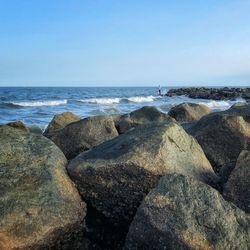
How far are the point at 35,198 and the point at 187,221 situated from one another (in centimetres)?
154

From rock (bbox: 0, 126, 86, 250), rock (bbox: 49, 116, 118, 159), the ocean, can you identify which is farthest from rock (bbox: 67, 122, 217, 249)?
the ocean

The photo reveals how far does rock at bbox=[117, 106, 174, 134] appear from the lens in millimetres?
10430

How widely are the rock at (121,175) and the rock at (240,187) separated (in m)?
0.54

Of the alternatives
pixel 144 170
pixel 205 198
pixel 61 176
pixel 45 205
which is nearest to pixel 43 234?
pixel 45 205

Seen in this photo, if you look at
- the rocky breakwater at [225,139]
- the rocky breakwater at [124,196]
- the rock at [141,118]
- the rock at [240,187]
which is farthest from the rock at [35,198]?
the rock at [141,118]

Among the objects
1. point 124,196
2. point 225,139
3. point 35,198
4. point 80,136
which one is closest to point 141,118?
point 80,136

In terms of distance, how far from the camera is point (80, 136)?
→ 8070 millimetres

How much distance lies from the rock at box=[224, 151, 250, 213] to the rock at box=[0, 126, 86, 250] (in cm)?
159

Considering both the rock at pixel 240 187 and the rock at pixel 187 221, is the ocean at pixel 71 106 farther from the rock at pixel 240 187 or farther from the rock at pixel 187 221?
the rock at pixel 187 221

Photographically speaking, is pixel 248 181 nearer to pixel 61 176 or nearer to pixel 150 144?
pixel 150 144

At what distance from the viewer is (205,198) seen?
434 centimetres

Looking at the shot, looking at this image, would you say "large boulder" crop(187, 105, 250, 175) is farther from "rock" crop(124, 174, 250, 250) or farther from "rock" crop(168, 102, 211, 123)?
"rock" crop(168, 102, 211, 123)

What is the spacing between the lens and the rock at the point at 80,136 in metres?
7.95

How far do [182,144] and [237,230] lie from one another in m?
1.72
